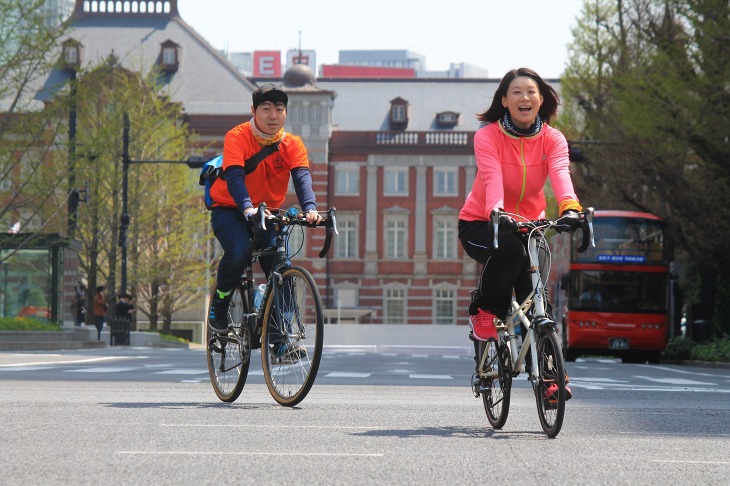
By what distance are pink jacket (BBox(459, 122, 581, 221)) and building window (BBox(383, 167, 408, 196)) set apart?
7137 cm

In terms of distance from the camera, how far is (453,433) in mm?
7227

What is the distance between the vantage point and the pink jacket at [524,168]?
743 cm

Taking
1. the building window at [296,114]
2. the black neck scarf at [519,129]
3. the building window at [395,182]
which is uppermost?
the building window at [296,114]

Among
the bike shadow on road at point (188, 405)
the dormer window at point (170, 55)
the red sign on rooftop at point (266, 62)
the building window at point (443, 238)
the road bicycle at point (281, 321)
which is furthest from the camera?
the red sign on rooftop at point (266, 62)

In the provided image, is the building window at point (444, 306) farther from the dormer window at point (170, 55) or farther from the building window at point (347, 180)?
the dormer window at point (170, 55)

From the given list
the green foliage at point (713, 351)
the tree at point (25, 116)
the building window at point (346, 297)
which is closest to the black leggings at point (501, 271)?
the tree at point (25, 116)

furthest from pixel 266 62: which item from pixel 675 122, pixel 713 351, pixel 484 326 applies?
pixel 484 326

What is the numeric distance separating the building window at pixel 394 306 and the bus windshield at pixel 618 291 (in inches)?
1802

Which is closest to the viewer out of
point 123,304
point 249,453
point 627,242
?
point 249,453

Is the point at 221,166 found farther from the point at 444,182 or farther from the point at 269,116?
the point at 444,182

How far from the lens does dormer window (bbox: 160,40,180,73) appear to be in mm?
74812

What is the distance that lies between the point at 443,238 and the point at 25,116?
51.7 meters

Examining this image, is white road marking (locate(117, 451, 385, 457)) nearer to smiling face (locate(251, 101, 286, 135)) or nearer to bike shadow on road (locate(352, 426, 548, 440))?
bike shadow on road (locate(352, 426, 548, 440))

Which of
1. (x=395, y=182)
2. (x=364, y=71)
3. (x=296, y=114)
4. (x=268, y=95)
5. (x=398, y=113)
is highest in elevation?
(x=364, y=71)
